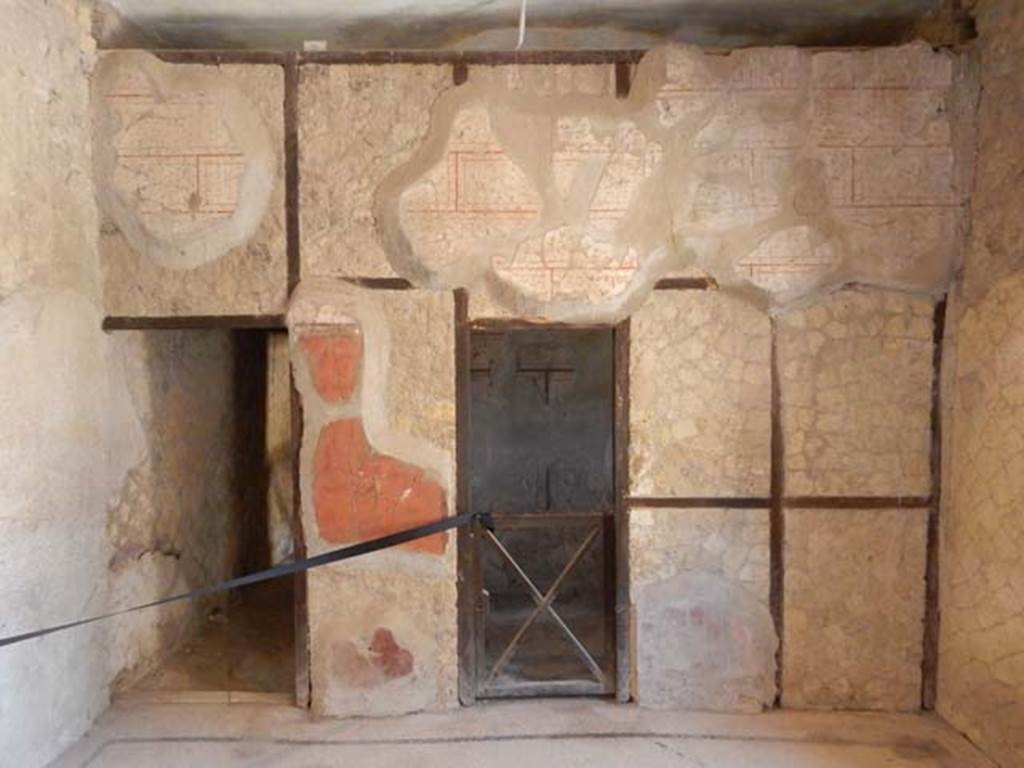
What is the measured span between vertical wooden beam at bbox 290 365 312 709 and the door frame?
0.58 m

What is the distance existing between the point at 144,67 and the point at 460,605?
2.29m

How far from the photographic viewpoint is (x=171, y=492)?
10.3ft

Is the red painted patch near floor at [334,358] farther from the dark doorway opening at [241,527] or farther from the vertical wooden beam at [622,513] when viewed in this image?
the vertical wooden beam at [622,513]

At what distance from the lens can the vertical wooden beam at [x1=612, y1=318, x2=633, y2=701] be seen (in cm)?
267

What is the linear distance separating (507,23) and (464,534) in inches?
77.6

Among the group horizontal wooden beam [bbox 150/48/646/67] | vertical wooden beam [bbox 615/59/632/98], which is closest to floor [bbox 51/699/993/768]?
vertical wooden beam [bbox 615/59/632/98]

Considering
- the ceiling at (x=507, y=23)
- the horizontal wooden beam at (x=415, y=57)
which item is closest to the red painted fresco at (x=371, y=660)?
the horizontal wooden beam at (x=415, y=57)

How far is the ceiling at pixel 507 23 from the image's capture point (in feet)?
8.75

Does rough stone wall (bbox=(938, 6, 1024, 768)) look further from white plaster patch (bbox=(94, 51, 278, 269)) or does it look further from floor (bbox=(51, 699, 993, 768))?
white plaster patch (bbox=(94, 51, 278, 269))

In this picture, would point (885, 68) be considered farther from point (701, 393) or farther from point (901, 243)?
point (701, 393)

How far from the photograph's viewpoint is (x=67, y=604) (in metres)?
2.47

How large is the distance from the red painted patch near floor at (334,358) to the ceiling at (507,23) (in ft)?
3.98

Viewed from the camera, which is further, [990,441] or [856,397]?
[856,397]

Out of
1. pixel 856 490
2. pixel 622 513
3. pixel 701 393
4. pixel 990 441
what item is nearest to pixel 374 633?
pixel 622 513
